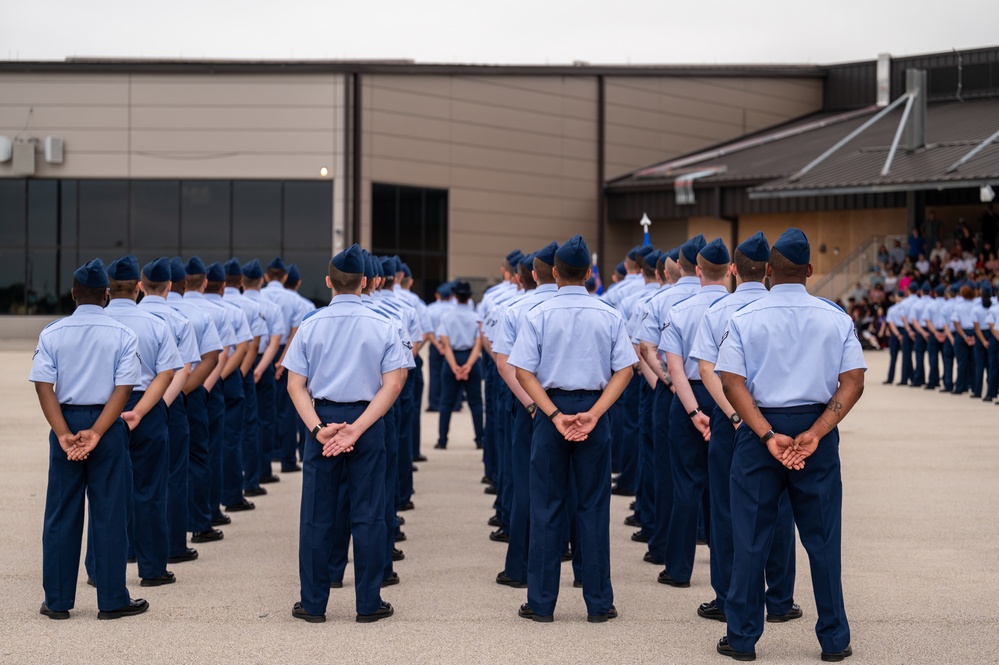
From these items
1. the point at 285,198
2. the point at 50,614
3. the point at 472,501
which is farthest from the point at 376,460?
the point at 285,198

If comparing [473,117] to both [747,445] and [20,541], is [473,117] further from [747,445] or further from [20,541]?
[747,445]

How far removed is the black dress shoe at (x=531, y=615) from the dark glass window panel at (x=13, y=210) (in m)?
37.3

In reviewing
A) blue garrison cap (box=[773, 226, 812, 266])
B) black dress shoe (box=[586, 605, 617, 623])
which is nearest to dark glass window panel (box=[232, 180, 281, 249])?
black dress shoe (box=[586, 605, 617, 623])

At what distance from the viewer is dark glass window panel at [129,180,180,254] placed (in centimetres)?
3997

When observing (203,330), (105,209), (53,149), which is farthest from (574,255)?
(53,149)

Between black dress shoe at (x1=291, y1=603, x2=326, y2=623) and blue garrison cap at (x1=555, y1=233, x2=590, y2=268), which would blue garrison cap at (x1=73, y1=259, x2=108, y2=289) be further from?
blue garrison cap at (x1=555, y1=233, x2=590, y2=268)

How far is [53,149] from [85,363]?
3539 cm

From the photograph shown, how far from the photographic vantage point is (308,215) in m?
40.1

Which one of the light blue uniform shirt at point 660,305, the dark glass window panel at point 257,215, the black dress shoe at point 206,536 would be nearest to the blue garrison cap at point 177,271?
the black dress shoe at point 206,536

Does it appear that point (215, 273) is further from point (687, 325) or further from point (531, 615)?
point (531, 615)

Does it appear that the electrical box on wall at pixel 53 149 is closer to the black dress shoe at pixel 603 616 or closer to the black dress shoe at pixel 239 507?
the black dress shoe at pixel 239 507

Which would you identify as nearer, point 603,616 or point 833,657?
point 833,657

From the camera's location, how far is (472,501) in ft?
37.2

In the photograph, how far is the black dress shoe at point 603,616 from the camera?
6.92 m
